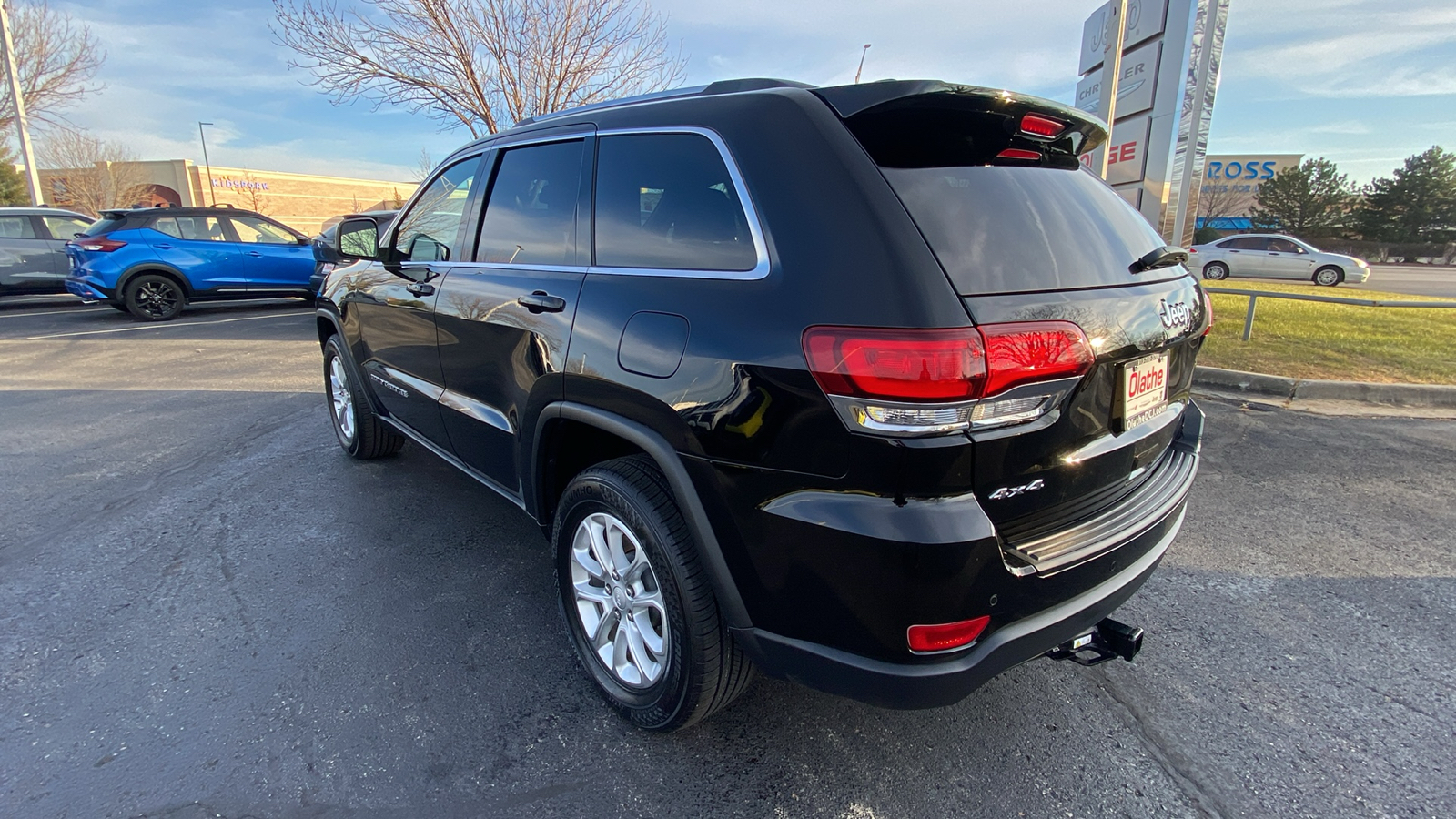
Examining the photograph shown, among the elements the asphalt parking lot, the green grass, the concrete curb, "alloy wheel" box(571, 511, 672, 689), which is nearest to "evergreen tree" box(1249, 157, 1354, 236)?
the green grass

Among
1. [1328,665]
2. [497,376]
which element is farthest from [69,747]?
[1328,665]

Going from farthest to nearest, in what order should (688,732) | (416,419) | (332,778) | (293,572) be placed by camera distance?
(416,419)
(293,572)
(688,732)
(332,778)

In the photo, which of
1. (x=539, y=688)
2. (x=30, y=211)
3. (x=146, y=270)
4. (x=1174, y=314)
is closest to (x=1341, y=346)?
(x=1174, y=314)

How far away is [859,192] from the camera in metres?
1.73

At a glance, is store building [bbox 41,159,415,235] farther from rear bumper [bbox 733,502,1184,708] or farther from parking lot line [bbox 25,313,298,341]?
rear bumper [bbox 733,502,1184,708]

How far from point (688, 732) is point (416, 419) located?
88.1 inches

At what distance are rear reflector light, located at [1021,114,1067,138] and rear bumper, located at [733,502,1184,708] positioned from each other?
4.21ft

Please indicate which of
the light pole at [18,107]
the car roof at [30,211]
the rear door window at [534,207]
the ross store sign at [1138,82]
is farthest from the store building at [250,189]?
the rear door window at [534,207]

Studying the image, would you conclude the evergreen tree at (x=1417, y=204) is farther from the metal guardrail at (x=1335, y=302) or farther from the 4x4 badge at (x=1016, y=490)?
the 4x4 badge at (x=1016, y=490)

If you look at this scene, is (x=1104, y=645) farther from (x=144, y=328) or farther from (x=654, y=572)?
(x=144, y=328)

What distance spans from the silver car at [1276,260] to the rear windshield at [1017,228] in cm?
2257

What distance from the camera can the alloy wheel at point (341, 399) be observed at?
182 inches

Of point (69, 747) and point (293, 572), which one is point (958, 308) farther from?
point (293, 572)

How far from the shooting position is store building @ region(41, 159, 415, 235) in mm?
37750
